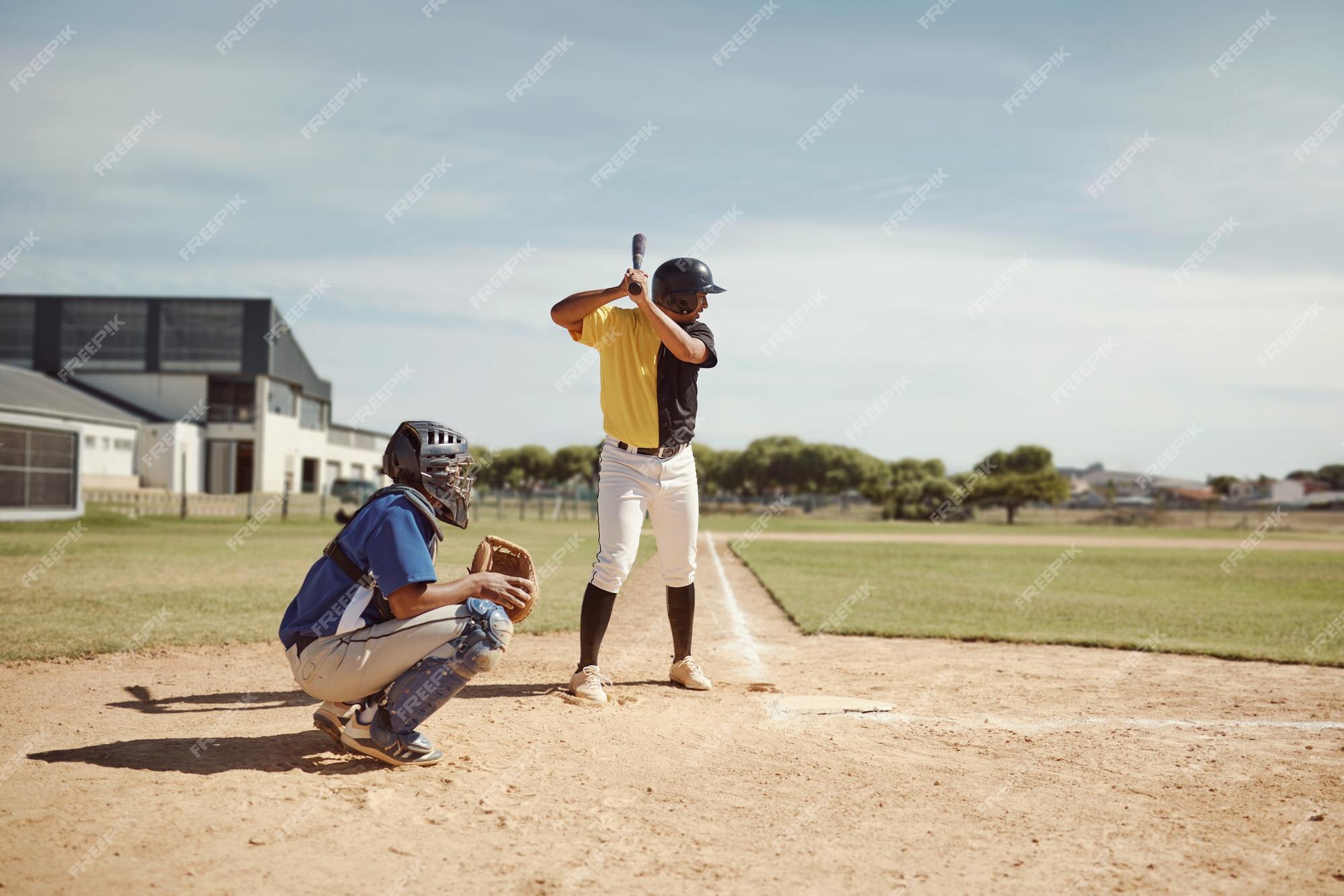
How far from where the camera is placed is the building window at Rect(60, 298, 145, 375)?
53.3 metres

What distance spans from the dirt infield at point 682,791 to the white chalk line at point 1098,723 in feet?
0.09

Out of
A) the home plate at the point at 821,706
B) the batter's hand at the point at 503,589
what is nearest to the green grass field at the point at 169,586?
the home plate at the point at 821,706

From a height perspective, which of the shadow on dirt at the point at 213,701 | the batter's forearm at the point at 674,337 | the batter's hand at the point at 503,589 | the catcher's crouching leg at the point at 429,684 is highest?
the batter's forearm at the point at 674,337

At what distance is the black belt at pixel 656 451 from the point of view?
5359 mm

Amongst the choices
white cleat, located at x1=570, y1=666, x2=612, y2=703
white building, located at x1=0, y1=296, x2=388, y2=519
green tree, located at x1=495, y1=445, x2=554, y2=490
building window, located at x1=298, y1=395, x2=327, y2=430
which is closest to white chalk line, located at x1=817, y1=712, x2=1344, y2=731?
white cleat, located at x1=570, y1=666, x2=612, y2=703

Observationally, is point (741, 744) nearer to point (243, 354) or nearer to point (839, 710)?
point (839, 710)

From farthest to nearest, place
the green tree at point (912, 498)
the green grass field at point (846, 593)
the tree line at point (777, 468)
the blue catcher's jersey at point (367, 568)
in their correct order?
the tree line at point (777, 468) < the green tree at point (912, 498) < the green grass field at point (846, 593) < the blue catcher's jersey at point (367, 568)

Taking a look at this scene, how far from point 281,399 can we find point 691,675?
55.8 metres

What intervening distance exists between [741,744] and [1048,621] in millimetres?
6255

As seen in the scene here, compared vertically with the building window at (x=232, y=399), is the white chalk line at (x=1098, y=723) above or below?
below

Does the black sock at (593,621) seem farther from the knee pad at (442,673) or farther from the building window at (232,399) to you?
the building window at (232,399)

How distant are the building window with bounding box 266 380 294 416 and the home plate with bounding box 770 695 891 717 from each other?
5409cm

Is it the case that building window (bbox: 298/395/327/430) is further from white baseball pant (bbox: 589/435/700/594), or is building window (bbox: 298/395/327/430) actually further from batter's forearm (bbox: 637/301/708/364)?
batter's forearm (bbox: 637/301/708/364)

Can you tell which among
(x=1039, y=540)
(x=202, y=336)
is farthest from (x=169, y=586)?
(x=202, y=336)
